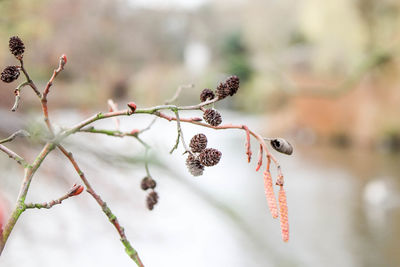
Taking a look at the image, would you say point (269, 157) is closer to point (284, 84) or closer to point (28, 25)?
point (28, 25)

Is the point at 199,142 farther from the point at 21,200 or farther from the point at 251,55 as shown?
the point at 251,55

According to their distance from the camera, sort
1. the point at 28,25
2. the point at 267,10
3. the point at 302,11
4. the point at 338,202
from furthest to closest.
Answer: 1. the point at 267,10
2. the point at 302,11
3. the point at 338,202
4. the point at 28,25

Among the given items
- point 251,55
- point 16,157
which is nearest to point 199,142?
point 16,157

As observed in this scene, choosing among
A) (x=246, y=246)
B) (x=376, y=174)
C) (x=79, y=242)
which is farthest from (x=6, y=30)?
(x=376, y=174)

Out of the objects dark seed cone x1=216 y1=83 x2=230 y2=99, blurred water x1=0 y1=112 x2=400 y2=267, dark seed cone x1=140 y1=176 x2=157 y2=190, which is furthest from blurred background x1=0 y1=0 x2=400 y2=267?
dark seed cone x1=216 y1=83 x2=230 y2=99

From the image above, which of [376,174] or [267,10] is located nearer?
[376,174]

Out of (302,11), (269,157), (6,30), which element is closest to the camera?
(269,157)

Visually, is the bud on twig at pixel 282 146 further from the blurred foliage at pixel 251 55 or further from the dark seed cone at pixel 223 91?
the blurred foliage at pixel 251 55
